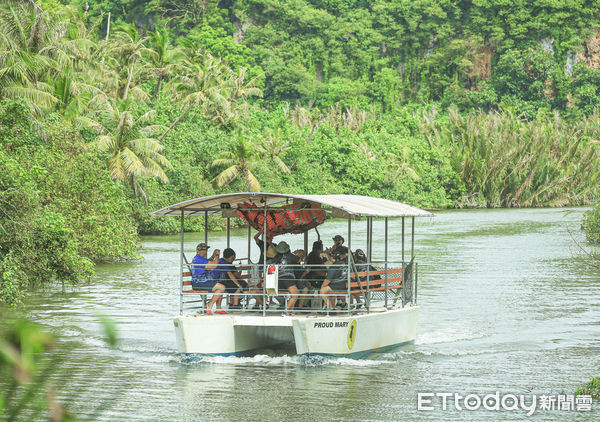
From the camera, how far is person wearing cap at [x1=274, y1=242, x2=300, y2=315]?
41.5 feet

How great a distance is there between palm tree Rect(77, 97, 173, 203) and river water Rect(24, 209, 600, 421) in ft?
30.4

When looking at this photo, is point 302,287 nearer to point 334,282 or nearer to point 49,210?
point 334,282

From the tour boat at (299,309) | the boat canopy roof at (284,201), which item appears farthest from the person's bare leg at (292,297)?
the boat canopy roof at (284,201)

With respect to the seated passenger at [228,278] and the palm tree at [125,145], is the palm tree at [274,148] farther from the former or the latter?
the seated passenger at [228,278]

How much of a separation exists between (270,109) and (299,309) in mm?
83439

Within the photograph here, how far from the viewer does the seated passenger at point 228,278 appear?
12.8 m

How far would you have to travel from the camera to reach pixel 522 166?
6681 centimetres

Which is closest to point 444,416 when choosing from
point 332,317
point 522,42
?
point 332,317

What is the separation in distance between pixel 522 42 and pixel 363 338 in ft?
321

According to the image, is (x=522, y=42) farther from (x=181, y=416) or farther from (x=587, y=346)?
(x=181, y=416)

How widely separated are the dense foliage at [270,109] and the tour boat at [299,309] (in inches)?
194

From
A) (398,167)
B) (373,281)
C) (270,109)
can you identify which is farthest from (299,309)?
(270,109)

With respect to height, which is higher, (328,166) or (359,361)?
(328,166)

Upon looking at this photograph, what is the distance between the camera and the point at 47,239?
699 inches
